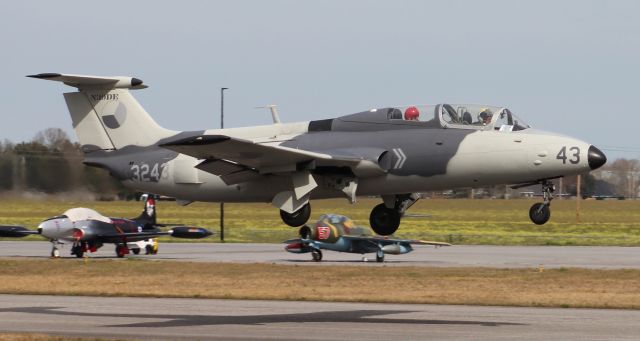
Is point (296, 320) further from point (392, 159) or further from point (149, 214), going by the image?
point (149, 214)

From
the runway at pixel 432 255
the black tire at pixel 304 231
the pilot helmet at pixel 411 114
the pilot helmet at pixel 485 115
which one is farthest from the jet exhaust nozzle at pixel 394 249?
the pilot helmet at pixel 485 115

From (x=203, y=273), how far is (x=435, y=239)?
2980 cm

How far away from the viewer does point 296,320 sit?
3247 cm

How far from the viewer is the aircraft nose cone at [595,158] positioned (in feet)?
95.9

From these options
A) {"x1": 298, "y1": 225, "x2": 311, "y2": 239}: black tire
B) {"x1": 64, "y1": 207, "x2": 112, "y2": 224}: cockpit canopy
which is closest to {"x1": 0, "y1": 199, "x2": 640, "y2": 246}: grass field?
{"x1": 64, "y1": 207, "x2": 112, "y2": 224}: cockpit canopy

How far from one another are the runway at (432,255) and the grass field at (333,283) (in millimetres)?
4138

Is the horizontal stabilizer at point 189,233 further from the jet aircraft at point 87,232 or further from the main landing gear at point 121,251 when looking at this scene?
the main landing gear at point 121,251

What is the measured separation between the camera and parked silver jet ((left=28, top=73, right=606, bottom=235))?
29828mm

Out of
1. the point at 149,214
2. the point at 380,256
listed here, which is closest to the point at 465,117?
the point at 380,256

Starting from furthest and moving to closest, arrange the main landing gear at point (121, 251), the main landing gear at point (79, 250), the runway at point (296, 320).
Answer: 1. the main landing gear at point (121, 251)
2. the main landing gear at point (79, 250)
3. the runway at point (296, 320)

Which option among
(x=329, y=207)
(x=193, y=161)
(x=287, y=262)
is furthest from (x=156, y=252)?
(x=193, y=161)

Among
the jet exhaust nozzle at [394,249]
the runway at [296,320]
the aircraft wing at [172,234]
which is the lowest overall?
the jet exhaust nozzle at [394,249]

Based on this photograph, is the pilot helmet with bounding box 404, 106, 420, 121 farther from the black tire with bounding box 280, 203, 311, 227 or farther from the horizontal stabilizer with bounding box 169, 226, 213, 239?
the horizontal stabilizer with bounding box 169, 226, 213, 239

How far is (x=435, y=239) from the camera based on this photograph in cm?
7806
